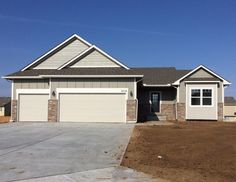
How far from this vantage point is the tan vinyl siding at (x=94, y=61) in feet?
95.7

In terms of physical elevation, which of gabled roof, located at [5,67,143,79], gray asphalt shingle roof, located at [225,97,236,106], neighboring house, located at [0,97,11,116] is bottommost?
neighboring house, located at [0,97,11,116]

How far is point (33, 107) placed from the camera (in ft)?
93.2

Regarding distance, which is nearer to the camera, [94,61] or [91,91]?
[91,91]

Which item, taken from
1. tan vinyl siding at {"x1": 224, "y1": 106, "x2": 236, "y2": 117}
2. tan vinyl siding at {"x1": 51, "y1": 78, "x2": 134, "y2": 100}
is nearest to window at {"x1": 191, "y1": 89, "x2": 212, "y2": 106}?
tan vinyl siding at {"x1": 51, "y1": 78, "x2": 134, "y2": 100}

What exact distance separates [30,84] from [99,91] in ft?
19.2

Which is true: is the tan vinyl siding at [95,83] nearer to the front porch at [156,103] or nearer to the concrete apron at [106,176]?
the front porch at [156,103]

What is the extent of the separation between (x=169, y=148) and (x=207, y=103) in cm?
1658

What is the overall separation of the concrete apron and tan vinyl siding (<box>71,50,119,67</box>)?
20732 mm

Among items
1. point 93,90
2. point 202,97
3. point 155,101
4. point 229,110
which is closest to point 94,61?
point 93,90

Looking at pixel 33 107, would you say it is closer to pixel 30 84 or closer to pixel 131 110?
pixel 30 84

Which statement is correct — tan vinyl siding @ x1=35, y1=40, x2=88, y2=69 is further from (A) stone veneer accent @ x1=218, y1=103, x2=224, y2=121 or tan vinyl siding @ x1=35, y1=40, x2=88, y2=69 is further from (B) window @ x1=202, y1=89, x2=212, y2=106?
(A) stone veneer accent @ x1=218, y1=103, x2=224, y2=121

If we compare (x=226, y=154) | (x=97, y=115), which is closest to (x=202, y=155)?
(x=226, y=154)

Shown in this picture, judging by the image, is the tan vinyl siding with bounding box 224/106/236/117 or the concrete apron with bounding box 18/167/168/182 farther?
the tan vinyl siding with bounding box 224/106/236/117

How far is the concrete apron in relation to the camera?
775cm
